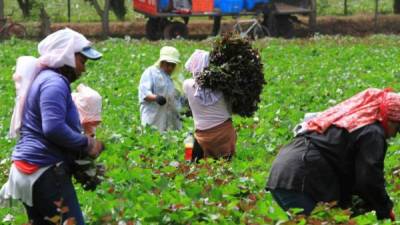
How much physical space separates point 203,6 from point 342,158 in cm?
3075

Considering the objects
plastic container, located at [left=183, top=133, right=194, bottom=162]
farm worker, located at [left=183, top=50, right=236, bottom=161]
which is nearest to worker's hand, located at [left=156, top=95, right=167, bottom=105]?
plastic container, located at [left=183, top=133, right=194, bottom=162]

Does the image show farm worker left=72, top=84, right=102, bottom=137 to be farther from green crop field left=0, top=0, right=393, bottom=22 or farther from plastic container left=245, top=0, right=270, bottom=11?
green crop field left=0, top=0, right=393, bottom=22

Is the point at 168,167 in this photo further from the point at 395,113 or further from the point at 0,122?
the point at 0,122

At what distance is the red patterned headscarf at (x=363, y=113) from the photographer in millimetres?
5828

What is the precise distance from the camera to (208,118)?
359 inches

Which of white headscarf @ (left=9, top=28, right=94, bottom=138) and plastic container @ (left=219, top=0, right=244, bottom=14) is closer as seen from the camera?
white headscarf @ (left=9, top=28, right=94, bottom=138)

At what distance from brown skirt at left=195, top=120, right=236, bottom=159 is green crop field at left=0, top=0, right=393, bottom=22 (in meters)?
34.0

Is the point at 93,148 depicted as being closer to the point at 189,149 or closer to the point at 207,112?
the point at 207,112

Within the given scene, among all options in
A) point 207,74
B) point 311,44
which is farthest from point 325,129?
point 311,44

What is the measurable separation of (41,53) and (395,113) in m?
2.11

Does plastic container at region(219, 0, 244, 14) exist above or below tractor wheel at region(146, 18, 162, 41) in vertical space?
above

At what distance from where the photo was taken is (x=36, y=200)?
19.6 ft

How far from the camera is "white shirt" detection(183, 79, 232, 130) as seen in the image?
29.9 ft

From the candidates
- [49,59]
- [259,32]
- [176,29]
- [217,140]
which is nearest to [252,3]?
[259,32]
